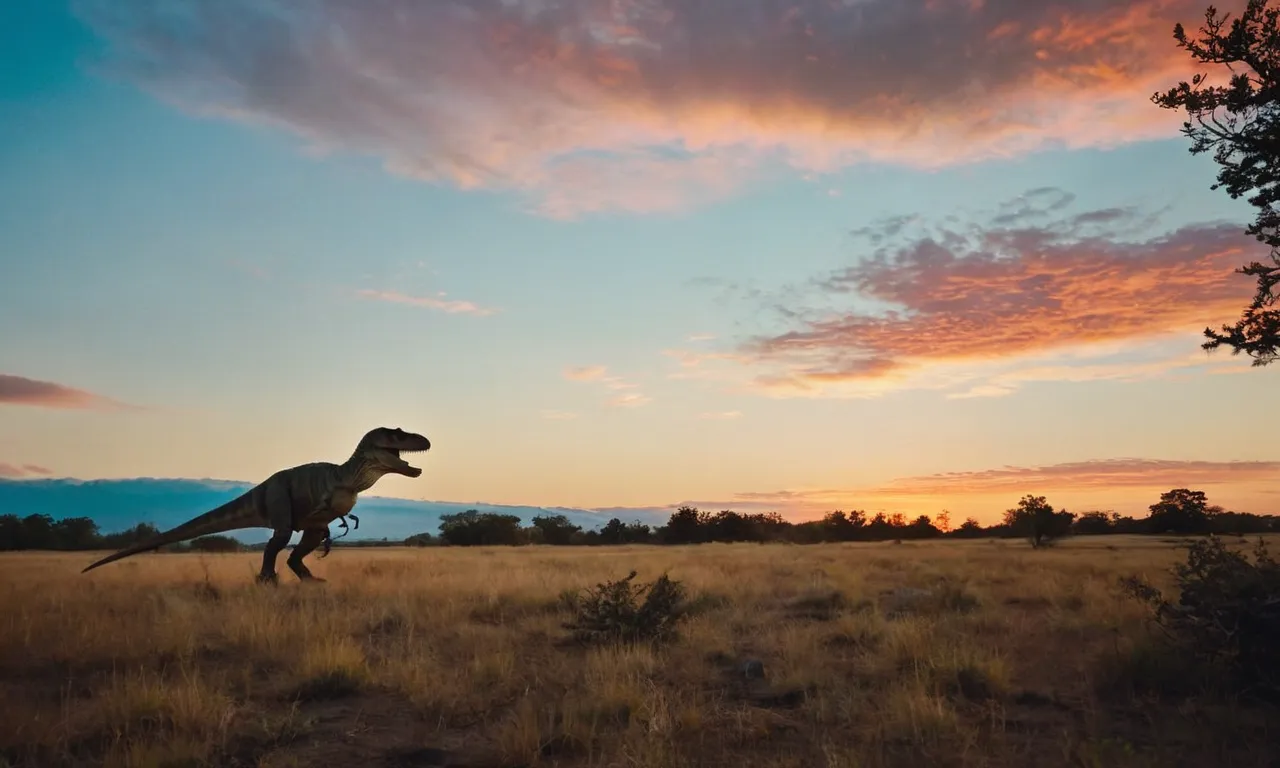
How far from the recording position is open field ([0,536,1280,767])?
5.76m

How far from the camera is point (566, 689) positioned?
24.3 feet

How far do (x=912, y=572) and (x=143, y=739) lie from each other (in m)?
18.8

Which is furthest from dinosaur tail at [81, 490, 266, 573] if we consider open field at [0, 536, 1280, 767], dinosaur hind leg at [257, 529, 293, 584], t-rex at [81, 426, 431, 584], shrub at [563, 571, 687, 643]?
shrub at [563, 571, 687, 643]

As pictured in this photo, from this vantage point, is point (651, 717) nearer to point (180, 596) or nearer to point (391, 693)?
point (391, 693)

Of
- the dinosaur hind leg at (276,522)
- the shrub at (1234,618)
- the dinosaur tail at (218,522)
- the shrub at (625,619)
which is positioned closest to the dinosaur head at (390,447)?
the dinosaur hind leg at (276,522)

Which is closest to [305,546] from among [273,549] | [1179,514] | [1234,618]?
[273,549]

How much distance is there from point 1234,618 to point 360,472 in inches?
510

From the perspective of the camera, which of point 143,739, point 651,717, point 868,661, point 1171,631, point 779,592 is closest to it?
point 143,739

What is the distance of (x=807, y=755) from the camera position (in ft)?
19.0

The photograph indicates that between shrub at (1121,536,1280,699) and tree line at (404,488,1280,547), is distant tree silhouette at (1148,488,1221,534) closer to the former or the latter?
tree line at (404,488,1280,547)

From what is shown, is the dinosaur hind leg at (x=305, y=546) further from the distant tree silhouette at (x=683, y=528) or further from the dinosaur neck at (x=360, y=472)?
the distant tree silhouette at (x=683, y=528)

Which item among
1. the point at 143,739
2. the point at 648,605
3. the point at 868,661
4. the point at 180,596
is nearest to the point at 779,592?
the point at 648,605

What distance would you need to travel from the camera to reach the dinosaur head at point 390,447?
46.3 ft

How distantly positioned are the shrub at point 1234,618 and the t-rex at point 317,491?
11.7 m
